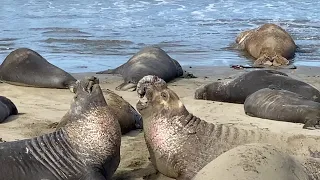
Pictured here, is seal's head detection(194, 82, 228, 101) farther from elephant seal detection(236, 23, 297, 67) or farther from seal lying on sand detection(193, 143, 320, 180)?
seal lying on sand detection(193, 143, 320, 180)

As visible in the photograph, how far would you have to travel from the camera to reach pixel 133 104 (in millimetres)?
8133

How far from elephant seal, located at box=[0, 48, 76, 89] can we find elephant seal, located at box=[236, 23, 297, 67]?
3993 mm

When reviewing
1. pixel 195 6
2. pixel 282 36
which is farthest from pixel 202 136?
pixel 195 6

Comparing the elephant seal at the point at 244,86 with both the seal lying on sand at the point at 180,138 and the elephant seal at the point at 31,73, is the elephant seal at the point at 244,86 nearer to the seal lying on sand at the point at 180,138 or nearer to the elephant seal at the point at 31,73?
the elephant seal at the point at 31,73

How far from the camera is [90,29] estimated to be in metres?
18.2

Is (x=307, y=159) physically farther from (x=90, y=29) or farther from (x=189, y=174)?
(x=90, y=29)

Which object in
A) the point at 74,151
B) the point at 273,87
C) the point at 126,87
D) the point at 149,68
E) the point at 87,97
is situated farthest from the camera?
the point at 149,68

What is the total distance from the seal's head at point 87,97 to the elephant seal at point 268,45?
6995mm

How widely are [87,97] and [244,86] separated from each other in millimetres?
3571

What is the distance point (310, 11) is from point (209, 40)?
8.42 metres

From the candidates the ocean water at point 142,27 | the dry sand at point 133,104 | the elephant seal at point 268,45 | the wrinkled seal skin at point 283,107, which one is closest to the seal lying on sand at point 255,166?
the dry sand at point 133,104

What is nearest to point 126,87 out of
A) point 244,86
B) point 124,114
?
point 244,86

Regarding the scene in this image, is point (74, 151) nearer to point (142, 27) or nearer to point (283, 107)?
point (283, 107)

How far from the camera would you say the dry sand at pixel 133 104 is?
18.8ft
